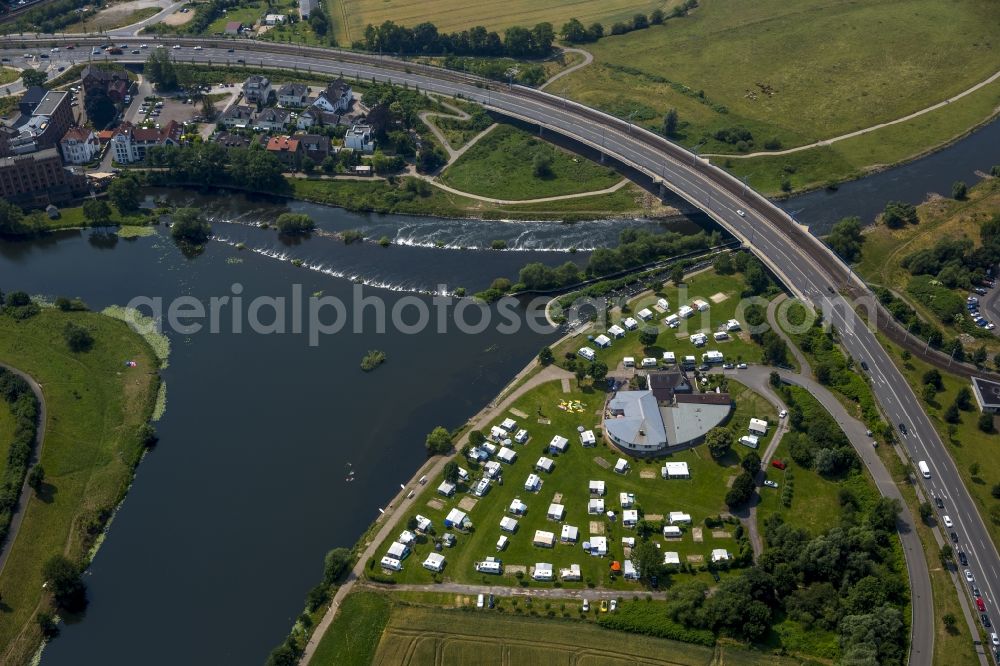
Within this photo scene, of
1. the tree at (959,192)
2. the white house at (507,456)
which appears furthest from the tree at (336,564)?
the tree at (959,192)

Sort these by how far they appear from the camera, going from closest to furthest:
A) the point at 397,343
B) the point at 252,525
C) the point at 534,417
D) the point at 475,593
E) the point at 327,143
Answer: the point at 475,593
the point at 252,525
the point at 534,417
the point at 397,343
the point at 327,143

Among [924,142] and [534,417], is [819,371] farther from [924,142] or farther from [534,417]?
[924,142]

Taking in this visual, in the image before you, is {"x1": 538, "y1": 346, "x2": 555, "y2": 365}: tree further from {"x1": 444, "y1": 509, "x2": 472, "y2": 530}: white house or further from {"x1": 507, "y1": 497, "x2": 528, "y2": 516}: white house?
{"x1": 444, "y1": 509, "x2": 472, "y2": 530}: white house

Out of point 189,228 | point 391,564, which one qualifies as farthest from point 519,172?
point 391,564

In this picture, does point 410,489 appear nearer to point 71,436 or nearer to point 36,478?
point 36,478

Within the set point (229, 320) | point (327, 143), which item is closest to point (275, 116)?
point (327, 143)
